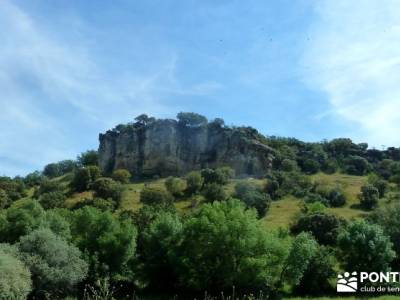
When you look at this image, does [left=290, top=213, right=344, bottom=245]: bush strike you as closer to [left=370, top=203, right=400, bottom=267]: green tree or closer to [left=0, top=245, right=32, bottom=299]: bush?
[left=370, top=203, right=400, bottom=267]: green tree

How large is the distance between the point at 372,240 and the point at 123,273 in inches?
1089

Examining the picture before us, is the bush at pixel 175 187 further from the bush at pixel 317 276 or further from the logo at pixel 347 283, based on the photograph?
the logo at pixel 347 283

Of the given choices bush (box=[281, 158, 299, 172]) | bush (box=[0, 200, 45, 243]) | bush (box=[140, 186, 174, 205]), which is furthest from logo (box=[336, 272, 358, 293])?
bush (box=[281, 158, 299, 172])

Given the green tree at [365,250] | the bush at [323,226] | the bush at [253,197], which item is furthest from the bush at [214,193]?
the green tree at [365,250]

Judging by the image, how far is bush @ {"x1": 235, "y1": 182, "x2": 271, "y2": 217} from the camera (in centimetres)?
9499

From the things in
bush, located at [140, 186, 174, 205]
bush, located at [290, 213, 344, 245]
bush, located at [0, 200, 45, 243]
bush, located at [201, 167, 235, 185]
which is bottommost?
bush, located at [0, 200, 45, 243]

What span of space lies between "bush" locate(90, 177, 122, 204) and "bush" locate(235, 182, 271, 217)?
85.0 ft

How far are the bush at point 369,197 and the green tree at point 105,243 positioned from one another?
57.5 meters

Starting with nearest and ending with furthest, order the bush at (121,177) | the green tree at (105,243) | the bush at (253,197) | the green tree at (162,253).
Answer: the green tree at (105,243)
the green tree at (162,253)
the bush at (253,197)
the bush at (121,177)

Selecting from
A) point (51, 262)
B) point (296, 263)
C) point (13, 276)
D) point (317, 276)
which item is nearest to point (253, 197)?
point (317, 276)

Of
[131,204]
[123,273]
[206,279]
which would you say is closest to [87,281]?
[123,273]

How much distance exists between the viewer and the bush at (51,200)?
10112 cm

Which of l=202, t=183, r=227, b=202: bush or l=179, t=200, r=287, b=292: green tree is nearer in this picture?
l=179, t=200, r=287, b=292: green tree

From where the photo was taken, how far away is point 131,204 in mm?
104500
